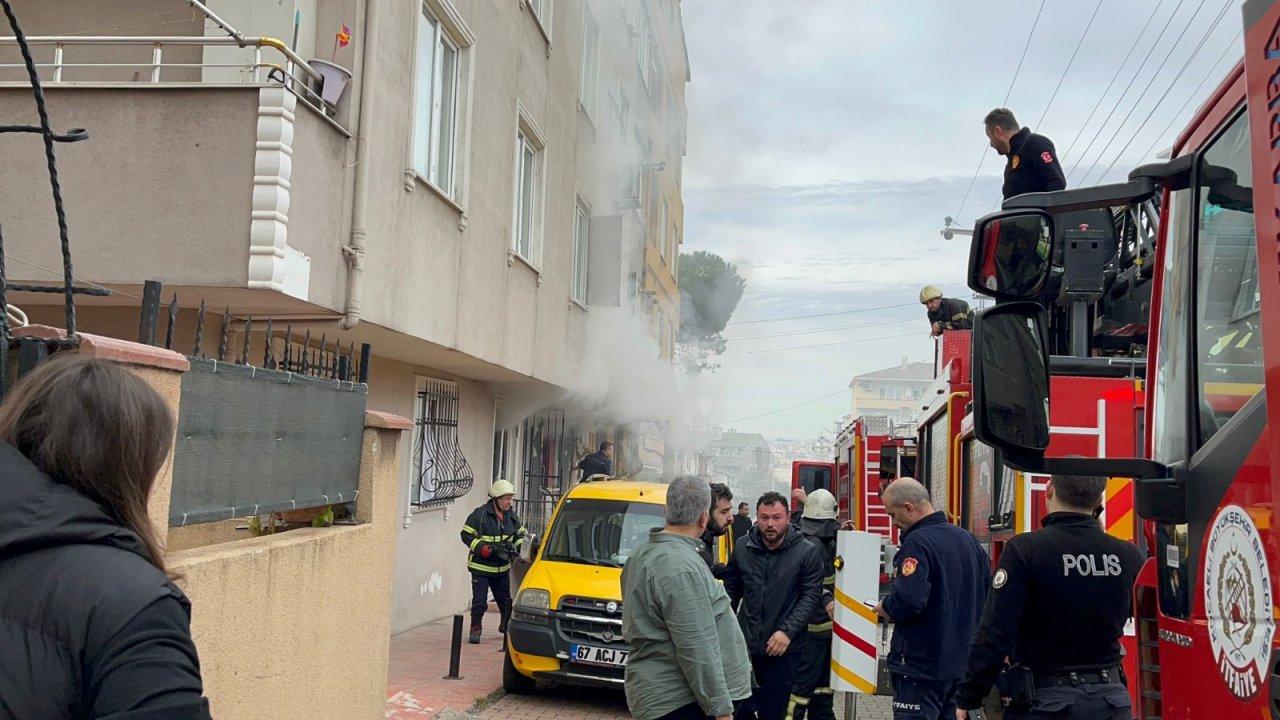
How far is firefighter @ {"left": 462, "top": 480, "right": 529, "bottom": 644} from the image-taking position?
10.8 meters

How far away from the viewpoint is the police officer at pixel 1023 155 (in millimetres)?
5207

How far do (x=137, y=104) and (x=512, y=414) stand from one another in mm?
9911

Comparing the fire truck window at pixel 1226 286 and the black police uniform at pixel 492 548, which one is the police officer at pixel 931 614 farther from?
the black police uniform at pixel 492 548

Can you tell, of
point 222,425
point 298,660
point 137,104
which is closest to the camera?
point 222,425

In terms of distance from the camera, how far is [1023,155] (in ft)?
17.5

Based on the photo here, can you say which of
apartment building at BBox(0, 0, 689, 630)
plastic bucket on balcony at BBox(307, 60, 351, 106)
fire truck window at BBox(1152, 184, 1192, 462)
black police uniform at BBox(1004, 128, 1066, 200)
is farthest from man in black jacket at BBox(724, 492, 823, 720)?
plastic bucket on balcony at BBox(307, 60, 351, 106)

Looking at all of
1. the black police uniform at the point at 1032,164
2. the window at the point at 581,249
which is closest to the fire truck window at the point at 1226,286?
the black police uniform at the point at 1032,164

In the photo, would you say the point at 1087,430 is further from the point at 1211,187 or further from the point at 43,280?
the point at 43,280

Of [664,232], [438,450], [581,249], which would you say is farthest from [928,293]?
[664,232]

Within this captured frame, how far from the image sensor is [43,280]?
7.48m

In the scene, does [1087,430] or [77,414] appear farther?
[1087,430]

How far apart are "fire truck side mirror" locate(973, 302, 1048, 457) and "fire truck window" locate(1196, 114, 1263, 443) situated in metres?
0.37

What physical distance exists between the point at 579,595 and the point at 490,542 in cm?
203

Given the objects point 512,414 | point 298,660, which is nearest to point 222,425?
point 298,660
